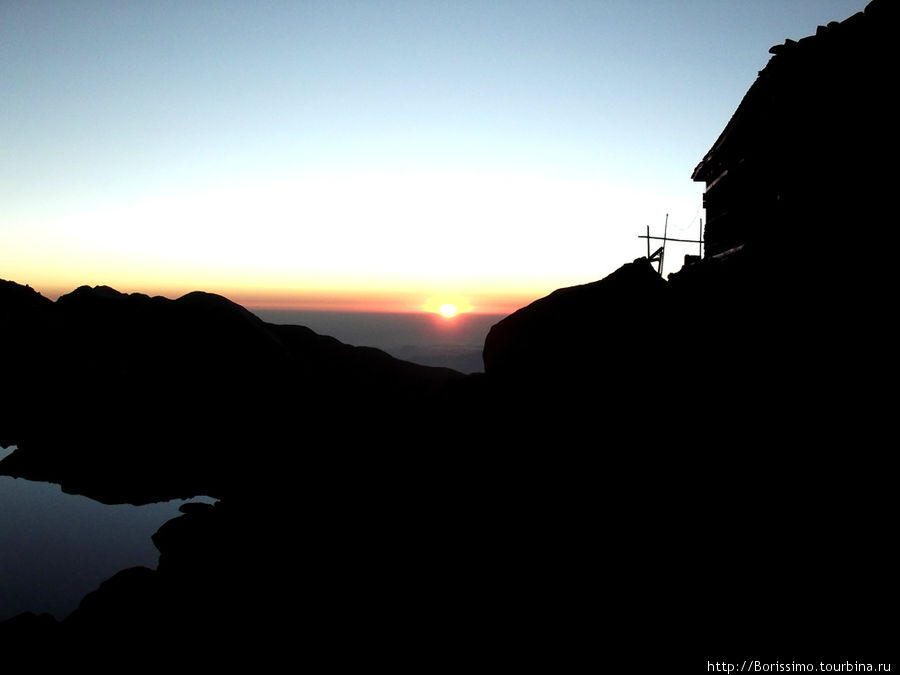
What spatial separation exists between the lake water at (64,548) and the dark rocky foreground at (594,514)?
84420 mm

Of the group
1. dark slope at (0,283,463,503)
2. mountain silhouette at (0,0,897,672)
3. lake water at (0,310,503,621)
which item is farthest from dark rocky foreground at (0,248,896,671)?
lake water at (0,310,503,621)

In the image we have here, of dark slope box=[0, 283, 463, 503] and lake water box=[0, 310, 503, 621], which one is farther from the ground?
dark slope box=[0, 283, 463, 503]

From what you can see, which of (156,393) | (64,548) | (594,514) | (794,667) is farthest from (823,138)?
(64,548)

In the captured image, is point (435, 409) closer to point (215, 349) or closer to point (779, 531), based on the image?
point (779, 531)

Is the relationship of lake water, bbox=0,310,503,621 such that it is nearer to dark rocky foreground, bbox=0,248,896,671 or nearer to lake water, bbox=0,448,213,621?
lake water, bbox=0,448,213,621

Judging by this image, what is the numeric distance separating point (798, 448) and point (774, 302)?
10.2 feet

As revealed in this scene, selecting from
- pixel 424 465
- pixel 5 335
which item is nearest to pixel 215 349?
pixel 5 335

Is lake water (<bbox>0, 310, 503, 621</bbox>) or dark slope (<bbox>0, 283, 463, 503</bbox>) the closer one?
dark slope (<bbox>0, 283, 463, 503</bbox>)

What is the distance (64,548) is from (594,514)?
523 ft

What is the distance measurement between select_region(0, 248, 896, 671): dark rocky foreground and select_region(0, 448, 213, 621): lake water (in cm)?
8442

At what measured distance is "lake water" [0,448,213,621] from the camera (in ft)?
328

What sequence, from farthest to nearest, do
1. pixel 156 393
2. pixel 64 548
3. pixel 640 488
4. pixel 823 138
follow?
pixel 64 548
pixel 156 393
pixel 823 138
pixel 640 488

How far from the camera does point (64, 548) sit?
403 ft

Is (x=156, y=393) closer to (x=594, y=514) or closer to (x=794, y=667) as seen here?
(x=594, y=514)
